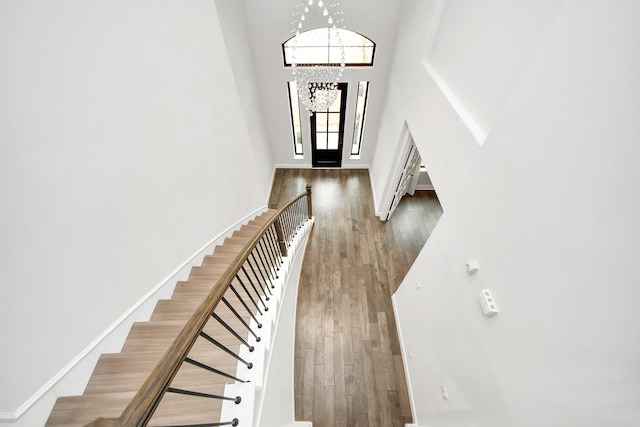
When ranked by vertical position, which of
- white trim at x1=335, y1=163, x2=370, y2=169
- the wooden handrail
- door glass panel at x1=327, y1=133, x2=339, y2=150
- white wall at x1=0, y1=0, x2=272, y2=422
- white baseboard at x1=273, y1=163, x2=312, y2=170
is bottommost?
the wooden handrail

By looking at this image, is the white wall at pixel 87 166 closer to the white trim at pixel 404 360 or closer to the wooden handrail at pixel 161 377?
the wooden handrail at pixel 161 377

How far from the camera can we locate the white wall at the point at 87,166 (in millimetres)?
1275

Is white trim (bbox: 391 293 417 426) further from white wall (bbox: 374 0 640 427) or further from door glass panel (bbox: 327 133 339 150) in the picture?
door glass panel (bbox: 327 133 339 150)

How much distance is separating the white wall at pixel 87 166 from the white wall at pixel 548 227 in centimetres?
269

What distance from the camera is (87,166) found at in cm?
164

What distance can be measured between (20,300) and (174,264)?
1350 mm

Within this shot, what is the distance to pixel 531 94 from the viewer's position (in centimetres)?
140

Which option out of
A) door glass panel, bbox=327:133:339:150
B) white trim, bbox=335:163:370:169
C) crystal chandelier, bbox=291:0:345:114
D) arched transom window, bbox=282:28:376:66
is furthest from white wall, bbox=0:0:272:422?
white trim, bbox=335:163:370:169

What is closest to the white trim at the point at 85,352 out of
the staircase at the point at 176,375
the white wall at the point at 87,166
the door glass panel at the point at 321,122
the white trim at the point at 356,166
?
the white wall at the point at 87,166

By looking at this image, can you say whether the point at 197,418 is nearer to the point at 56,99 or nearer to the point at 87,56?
the point at 56,99

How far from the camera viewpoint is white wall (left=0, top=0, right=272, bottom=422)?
1.28m

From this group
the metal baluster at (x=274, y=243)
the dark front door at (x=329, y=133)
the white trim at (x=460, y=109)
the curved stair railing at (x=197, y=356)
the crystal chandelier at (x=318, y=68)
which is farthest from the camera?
the dark front door at (x=329, y=133)

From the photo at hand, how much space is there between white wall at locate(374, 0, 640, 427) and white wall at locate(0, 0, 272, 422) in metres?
2.69

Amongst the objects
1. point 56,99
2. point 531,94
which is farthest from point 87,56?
point 531,94
